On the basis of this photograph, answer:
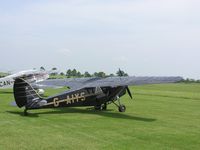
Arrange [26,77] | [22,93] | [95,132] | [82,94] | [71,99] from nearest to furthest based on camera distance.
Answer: [95,132] → [22,93] → [71,99] → [82,94] → [26,77]

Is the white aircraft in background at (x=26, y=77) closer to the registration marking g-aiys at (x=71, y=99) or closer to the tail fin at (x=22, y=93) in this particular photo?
the registration marking g-aiys at (x=71, y=99)

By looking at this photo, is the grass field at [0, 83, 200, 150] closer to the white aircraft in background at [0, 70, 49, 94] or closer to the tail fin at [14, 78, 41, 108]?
the tail fin at [14, 78, 41, 108]

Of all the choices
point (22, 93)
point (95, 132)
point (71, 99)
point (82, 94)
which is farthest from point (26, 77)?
point (95, 132)

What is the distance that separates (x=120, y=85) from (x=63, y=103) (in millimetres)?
2770

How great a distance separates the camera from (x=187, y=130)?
12.7 m

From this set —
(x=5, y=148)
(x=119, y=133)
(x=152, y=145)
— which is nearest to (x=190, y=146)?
(x=152, y=145)

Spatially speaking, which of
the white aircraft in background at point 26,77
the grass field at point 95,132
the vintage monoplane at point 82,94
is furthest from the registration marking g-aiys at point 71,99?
Result: the white aircraft in background at point 26,77

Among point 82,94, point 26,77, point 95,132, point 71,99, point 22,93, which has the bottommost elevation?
point 95,132

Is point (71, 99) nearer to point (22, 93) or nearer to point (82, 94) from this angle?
point (82, 94)

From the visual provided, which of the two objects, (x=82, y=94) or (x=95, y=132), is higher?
(x=82, y=94)

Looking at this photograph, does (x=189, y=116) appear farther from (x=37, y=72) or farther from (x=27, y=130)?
(x=37, y=72)

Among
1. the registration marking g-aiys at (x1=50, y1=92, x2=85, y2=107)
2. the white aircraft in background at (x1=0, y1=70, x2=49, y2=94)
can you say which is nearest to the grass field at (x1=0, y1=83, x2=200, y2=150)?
the registration marking g-aiys at (x1=50, y1=92, x2=85, y2=107)

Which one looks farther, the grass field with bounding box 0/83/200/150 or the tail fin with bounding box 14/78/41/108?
the tail fin with bounding box 14/78/41/108

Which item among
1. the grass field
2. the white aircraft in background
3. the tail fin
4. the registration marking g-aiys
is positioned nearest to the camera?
the grass field
